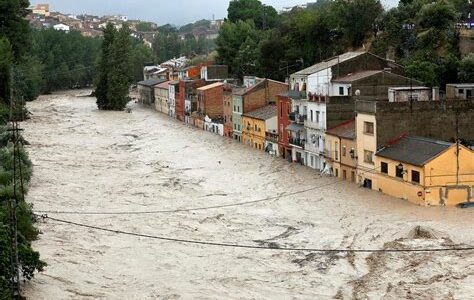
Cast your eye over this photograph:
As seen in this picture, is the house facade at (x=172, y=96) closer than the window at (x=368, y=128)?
No

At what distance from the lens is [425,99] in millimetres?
44625

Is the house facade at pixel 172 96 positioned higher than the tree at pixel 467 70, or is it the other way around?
the tree at pixel 467 70

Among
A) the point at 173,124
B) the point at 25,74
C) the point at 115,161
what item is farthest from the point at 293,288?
the point at 25,74

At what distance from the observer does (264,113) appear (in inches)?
2352

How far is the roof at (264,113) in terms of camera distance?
5787cm

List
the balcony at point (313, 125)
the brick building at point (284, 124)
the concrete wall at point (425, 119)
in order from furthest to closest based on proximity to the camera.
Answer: the brick building at point (284, 124), the balcony at point (313, 125), the concrete wall at point (425, 119)

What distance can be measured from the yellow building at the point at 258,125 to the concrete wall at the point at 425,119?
16.8 metres

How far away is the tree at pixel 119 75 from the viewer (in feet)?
319

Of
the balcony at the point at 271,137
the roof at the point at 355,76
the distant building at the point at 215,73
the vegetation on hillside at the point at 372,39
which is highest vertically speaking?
the vegetation on hillside at the point at 372,39

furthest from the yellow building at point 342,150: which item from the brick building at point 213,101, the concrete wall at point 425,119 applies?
the brick building at point 213,101

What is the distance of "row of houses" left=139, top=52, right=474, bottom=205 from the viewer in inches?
1401

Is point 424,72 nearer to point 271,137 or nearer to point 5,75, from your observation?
point 271,137

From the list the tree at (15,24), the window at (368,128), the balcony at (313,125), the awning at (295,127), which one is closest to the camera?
the window at (368,128)

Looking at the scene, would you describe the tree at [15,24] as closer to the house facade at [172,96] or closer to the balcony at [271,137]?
the house facade at [172,96]
